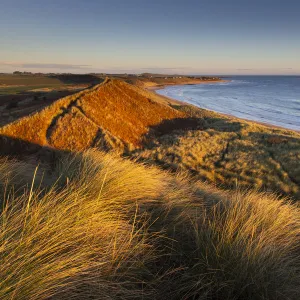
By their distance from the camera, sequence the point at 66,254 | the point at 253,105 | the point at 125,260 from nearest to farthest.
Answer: the point at 66,254
the point at 125,260
the point at 253,105

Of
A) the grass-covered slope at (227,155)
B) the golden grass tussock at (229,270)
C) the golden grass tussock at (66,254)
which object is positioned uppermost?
the golden grass tussock at (66,254)

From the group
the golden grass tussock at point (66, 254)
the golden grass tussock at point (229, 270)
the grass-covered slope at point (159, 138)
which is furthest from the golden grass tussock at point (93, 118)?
the golden grass tussock at point (229, 270)

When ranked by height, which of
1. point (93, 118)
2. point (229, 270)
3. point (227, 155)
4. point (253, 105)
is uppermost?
point (93, 118)

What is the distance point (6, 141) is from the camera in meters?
7.84

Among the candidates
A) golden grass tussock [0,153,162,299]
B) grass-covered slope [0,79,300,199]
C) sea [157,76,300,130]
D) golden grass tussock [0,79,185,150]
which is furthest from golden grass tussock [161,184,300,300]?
sea [157,76,300,130]

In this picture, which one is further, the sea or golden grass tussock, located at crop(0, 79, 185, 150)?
the sea

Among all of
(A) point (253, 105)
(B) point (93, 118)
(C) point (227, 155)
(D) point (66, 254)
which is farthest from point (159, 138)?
(A) point (253, 105)

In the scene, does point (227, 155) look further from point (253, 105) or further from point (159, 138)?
point (253, 105)

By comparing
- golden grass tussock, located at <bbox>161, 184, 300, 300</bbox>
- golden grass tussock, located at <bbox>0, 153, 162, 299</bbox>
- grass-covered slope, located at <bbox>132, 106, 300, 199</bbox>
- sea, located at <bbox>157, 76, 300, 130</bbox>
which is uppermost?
golden grass tussock, located at <bbox>0, 153, 162, 299</bbox>

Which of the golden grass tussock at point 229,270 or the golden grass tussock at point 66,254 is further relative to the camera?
the golden grass tussock at point 229,270

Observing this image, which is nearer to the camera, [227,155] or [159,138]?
[159,138]

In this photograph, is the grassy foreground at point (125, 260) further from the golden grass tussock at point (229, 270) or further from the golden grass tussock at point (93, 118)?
the golden grass tussock at point (93, 118)

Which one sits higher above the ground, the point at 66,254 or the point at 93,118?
the point at 66,254

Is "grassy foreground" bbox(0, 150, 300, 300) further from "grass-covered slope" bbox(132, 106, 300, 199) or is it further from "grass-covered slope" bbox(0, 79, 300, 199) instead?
"grass-covered slope" bbox(132, 106, 300, 199)
